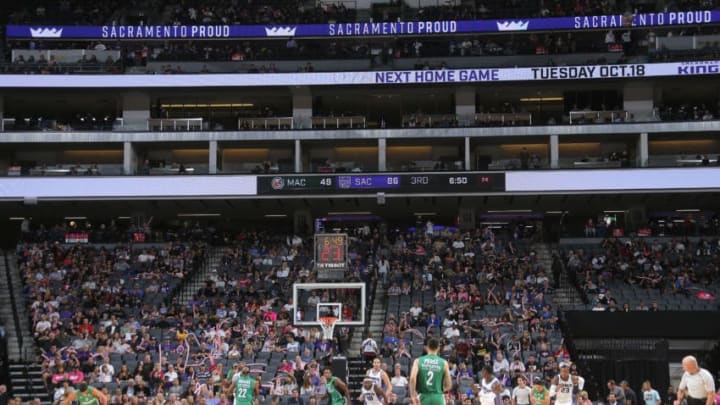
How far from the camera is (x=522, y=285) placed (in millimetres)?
38656

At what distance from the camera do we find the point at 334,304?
107ft

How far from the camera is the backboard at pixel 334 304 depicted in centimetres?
3216

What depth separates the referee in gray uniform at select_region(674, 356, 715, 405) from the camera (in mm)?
15570

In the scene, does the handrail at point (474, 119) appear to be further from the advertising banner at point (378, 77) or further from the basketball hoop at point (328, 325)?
the basketball hoop at point (328, 325)

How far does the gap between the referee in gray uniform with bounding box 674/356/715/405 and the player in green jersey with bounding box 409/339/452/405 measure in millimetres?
3822

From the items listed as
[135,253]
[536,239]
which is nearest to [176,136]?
[135,253]

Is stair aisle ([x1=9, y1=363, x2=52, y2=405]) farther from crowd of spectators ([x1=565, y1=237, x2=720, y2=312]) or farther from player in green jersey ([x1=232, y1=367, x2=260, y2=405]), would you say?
crowd of spectators ([x1=565, y1=237, x2=720, y2=312])

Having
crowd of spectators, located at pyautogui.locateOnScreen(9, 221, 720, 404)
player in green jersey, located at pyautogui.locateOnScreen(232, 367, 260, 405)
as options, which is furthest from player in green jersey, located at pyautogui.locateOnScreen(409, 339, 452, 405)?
crowd of spectators, located at pyautogui.locateOnScreen(9, 221, 720, 404)

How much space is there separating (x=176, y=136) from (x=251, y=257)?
28.2 ft

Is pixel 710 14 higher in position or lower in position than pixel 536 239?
higher

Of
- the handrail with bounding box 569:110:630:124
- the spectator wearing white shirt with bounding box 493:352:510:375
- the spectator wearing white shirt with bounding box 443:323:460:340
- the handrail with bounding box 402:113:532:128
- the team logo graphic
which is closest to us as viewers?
the spectator wearing white shirt with bounding box 493:352:510:375

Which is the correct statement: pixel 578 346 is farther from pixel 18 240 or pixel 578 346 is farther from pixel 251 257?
pixel 18 240

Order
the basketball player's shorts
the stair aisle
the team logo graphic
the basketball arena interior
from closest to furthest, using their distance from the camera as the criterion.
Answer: the basketball player's shorts, the basketball arena interior, the stair aisle, the team logo graphic

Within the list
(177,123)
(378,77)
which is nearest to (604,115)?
(378,77)
